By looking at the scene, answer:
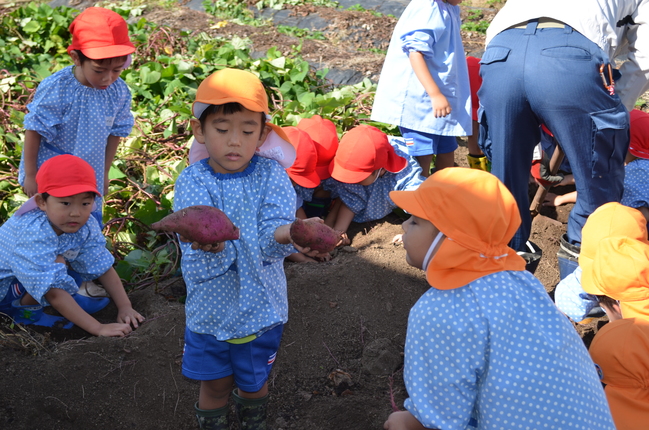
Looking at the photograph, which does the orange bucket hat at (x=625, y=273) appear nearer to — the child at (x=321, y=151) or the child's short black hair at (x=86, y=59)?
the child at (x=321, y=151)

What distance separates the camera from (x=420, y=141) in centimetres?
357

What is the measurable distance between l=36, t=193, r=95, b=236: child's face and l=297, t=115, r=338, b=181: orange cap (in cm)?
131

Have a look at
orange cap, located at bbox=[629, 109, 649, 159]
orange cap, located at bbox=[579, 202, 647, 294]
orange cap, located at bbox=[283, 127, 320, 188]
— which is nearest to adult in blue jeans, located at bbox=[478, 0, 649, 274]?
orange cap, located at bbox=[579, 202, 647, 294]

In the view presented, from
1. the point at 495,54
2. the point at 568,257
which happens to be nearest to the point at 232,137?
the point at 495,54

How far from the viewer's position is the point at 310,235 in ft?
5.47

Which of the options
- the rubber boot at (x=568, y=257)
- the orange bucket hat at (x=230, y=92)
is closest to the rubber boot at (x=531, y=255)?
the rubber boot at (x=568, y=257)

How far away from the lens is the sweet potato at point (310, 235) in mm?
1667

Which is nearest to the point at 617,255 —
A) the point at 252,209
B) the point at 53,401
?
the point at 252,209

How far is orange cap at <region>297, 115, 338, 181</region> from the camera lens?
3.42 meters

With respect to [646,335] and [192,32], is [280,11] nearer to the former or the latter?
[192,32]

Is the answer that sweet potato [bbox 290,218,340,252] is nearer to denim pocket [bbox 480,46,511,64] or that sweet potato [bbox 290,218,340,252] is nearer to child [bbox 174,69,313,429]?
child [bbox 174,69,313,429]

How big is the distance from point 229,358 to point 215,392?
0.55ft

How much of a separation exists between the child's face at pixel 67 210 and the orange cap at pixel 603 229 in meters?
2.04

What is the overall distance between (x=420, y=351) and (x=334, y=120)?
2.81 meters
